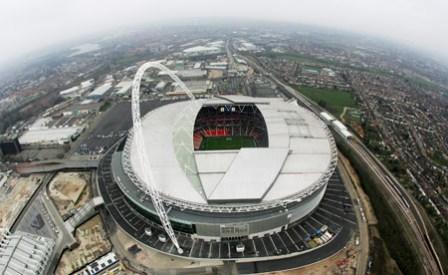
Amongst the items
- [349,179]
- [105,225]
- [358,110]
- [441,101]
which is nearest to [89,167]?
[105,225]

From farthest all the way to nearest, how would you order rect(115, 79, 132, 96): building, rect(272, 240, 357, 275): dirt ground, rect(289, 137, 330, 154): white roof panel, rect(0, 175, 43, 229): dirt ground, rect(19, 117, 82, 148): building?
rect(115, 79, 132, 96): building, rect(19, 117, 82, 148): building, rect(289, 137, 330, 154): white roof panel, rect(0, 175, 43, 229): dirt ground, rect(272, 240, 357, 275): dirt ground

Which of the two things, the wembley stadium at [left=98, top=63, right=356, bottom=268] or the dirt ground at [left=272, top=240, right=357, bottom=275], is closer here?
the dirt ground at [left=272, top=240, right=357, bottom=275]

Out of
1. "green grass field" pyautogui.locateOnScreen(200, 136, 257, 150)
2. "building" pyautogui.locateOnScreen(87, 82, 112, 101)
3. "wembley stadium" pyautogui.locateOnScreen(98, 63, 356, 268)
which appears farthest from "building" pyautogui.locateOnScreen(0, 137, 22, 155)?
"green grass field" pyautogui.locateOnScreen(200, 136, 257, 150)

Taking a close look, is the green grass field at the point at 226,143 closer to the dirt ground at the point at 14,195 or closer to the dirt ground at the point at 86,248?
the dirt ground at the point at 86,248

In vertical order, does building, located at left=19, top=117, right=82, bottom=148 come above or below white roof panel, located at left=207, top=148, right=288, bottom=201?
below

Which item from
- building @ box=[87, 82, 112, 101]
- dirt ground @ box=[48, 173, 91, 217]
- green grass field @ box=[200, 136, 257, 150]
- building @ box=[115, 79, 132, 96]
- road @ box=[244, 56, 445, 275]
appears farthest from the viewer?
building @ box=[115, 79, 132, 96]

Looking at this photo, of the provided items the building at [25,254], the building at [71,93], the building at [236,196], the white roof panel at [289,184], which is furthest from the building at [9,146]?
the white roof panel at [289,184]

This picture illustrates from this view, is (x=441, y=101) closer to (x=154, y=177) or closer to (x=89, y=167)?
(x=154, y=177)

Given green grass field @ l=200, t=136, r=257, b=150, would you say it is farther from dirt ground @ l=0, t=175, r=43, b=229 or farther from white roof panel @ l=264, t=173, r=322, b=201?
dirt ground @ l=0, t=175, r=43, b=229
